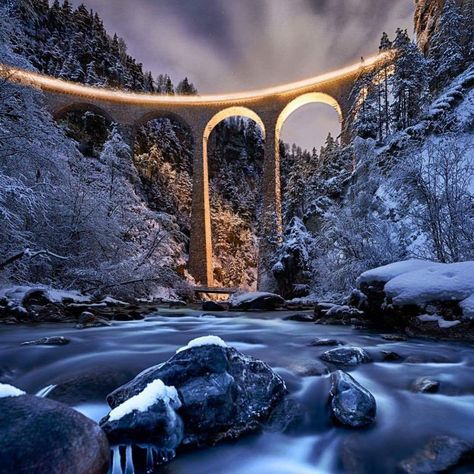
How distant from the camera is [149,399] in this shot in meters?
1.91

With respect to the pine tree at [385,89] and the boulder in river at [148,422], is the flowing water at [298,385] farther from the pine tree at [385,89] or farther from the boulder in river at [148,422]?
the pine tree at [385,89]

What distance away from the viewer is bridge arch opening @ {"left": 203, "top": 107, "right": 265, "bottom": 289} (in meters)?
34.2

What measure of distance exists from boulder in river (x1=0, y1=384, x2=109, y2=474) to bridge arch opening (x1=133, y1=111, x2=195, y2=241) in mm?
28058

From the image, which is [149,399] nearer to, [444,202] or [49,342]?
[49,342]

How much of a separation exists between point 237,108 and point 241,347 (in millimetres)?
24985

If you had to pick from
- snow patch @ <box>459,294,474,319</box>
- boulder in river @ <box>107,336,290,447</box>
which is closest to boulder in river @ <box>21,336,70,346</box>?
boulder in river @ <box>107,336,290,447</box>

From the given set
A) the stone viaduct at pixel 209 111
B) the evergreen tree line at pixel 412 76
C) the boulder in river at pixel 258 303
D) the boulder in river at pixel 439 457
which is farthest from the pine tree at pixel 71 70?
the boulder in river at pixel 439 457

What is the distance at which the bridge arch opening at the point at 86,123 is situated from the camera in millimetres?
27875

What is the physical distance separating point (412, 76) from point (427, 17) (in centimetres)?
1149

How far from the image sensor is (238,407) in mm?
2199

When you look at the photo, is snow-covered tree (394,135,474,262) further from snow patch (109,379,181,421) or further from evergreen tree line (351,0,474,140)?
evergreen tree line (351,0,474,140)

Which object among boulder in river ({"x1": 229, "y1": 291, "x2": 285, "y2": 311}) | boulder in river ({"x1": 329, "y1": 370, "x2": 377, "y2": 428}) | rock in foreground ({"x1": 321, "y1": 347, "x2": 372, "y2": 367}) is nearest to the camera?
boulder in river ({"x1": 329, "y1": 370, "x2": 377, "y2": 428})

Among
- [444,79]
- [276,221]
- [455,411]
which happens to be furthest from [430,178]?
[444,79]

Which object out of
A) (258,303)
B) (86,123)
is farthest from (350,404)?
(86,123)
